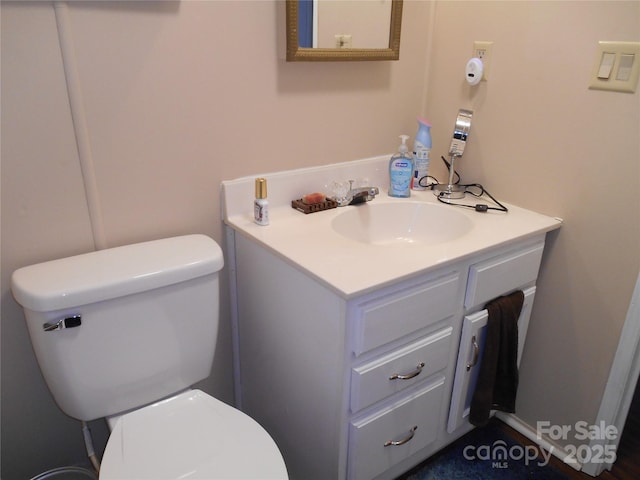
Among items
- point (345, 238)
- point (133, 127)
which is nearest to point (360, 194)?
point (345, 238)

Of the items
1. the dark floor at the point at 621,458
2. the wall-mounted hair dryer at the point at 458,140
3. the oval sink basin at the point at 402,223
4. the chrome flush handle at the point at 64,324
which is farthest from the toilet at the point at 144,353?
the wall-mounted hair dryer at the point at 458,140

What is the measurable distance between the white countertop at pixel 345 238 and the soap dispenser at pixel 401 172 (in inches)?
1.2

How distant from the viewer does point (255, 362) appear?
145cm

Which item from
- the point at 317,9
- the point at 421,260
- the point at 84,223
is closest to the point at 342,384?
the point at 421,260

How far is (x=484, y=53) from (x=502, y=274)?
712mm

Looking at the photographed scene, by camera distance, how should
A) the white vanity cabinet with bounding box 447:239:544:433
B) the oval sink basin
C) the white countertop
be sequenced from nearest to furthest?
the white countertop
the white vanity cabinet with bounding box 447:239:544:433
the oval sink basin

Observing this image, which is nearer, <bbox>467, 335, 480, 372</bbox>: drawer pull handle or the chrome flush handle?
the chrome flush handle

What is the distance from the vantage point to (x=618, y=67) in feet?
3.99

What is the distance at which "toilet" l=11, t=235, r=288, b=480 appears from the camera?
3.24ft

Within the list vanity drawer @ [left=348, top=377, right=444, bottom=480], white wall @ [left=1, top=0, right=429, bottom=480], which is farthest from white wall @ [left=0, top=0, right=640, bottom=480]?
vanity drawer @ [left=348, top=377, right=444, bottom=480]

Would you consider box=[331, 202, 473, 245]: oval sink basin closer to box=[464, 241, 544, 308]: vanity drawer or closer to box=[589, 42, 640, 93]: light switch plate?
box=[464, 241, 544, 308]: vanity drawer

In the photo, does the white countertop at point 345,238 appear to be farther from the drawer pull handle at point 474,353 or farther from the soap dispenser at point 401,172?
the drawer pull handle at point 474,353

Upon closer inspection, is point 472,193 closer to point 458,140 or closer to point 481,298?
point 458,140

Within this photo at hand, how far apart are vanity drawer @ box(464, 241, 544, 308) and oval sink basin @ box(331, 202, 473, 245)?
170 millimetres
